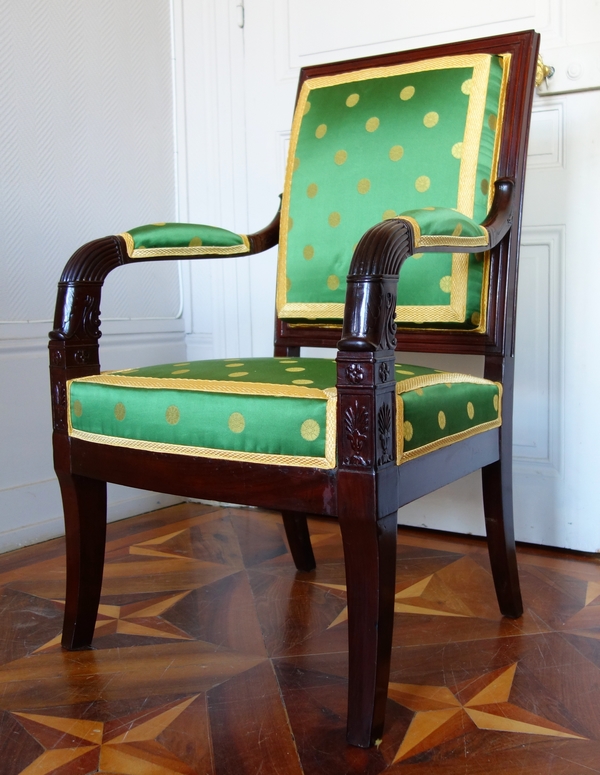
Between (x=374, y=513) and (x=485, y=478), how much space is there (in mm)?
488

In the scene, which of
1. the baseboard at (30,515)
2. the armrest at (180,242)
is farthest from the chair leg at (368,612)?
the baseboard at (30,515)

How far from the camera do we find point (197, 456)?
102 cm

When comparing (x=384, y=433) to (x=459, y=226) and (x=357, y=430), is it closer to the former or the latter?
(x=357, y=430)

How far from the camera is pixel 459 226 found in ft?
3.62

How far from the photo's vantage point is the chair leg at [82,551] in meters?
1.22

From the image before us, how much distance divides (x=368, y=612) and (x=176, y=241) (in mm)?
680

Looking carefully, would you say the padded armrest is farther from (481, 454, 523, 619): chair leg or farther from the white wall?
the white wall

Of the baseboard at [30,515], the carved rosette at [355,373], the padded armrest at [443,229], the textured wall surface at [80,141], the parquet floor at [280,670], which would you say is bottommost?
the parquet floor at [280,670]

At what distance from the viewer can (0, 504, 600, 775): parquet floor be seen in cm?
98

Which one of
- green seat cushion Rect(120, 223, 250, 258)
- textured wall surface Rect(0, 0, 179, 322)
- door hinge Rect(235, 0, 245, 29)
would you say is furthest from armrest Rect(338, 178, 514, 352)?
door hinge Rect(235, 0, 245, 29)

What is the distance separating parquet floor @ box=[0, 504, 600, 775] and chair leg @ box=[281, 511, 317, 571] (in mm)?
28

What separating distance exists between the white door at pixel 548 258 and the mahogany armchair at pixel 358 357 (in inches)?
15.5

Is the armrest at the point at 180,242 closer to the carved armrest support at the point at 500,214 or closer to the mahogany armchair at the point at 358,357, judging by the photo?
the mahogany armchair at the point at 358,357

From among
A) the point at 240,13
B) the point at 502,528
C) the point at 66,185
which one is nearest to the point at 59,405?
the point at 502,528
